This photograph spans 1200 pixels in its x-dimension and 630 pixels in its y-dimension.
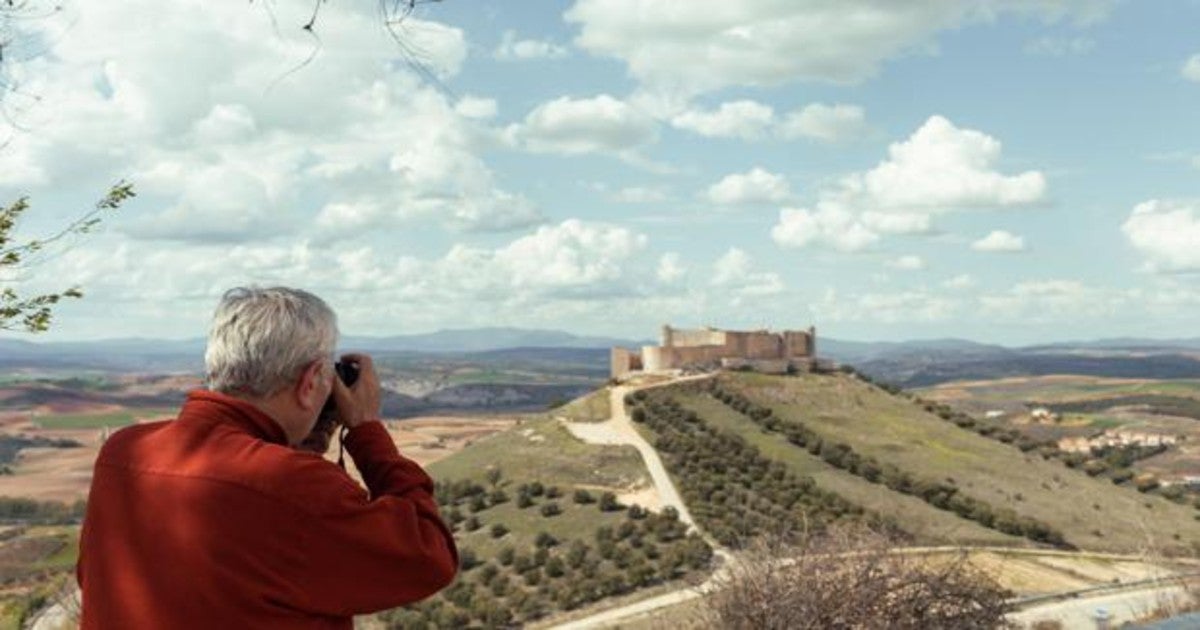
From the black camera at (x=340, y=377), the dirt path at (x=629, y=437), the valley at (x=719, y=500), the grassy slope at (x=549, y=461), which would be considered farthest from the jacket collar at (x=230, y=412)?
the grassy slope at (x=549, y=461)

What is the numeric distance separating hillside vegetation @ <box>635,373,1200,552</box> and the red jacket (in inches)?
1358

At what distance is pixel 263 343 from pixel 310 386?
160mm

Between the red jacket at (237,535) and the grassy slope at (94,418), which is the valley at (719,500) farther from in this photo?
the grassy slope at (94,418)

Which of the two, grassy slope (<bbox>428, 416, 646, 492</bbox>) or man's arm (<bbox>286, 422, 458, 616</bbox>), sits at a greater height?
man's arm (<bbox>286, 422, 458, 616</bbox>)

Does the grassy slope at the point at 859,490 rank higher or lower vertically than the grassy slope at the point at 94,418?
higher

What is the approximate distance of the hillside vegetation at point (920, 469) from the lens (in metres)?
42.0

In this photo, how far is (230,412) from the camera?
99.5 inches

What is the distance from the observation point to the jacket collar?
2.52 metres

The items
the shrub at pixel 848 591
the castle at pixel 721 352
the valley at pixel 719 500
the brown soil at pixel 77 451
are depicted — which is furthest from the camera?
the brown soil at pixel 77 451

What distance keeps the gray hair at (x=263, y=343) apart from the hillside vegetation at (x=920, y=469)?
3454 centimetres

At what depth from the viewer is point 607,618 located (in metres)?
30.0

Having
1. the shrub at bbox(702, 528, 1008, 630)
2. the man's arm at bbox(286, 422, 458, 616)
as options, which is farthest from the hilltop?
the man's arm at bbox(286, 422, 458, 616)

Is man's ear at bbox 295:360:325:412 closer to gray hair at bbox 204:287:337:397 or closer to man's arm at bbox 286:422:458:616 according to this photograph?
gray hair at bbox 204:287:337:397

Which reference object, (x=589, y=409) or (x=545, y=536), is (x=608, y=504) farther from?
(x=589, y=409)
